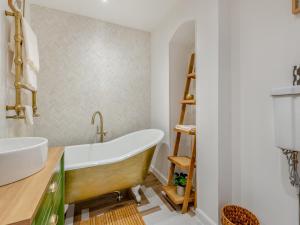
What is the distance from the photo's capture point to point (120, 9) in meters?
2.10

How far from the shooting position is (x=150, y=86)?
109 inches

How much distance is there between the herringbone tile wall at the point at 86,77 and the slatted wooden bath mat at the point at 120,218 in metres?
1.09

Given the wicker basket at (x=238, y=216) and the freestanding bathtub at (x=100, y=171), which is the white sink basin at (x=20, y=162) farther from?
the wicker basket at (x=238, y=216)

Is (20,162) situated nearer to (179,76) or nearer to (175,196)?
(175,196)

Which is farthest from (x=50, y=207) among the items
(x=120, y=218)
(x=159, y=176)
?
(x=159, y=176)

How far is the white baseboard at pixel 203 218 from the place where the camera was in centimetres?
141

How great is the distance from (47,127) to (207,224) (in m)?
2.22

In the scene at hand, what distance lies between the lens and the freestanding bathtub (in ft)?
4.74

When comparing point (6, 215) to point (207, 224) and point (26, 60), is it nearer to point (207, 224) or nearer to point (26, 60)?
point (26, 60)

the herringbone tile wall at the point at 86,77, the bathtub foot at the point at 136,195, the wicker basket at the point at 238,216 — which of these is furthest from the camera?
the herringbone tile wall at the point at 86,77

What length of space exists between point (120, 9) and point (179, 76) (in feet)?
3.98

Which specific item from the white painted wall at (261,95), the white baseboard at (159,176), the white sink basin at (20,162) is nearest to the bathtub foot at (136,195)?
the white baseboard at (159,176)

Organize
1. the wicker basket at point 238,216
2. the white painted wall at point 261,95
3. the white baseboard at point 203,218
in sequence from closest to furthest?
1. the white painted wall at point 261,95
2. the wicker basket at point 238,216
3. the white baseboard at point 203,218

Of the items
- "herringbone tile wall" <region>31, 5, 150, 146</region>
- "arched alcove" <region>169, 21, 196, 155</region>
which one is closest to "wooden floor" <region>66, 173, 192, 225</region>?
"arched alcove" <region>169, 21, 196, 155</region>
